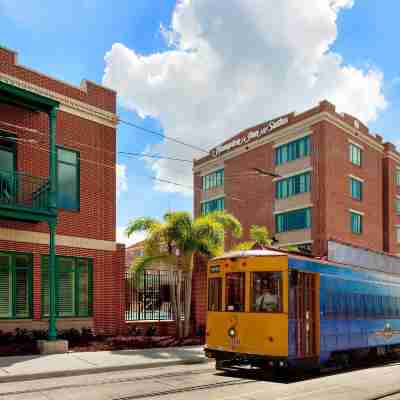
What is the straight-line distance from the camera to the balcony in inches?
657

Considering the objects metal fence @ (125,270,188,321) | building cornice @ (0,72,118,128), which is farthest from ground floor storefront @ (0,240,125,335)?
building cornice @ (0,72,118,128)

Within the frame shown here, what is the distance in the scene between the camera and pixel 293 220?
45188mm

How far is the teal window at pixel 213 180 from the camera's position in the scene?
182 feet

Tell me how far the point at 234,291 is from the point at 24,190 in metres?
8.74

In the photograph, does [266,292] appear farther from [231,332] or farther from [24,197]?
[24,197]

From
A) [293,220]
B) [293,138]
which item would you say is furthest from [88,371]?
[293,138]

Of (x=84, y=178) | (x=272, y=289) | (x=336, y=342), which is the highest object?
(x=84, y=178)

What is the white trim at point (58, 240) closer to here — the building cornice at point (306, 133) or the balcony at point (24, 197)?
the balcony at point (24, 197)

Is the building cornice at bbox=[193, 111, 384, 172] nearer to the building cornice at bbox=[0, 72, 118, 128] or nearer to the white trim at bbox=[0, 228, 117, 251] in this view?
the building cornice at bbox=[0, 72, 118, 128]

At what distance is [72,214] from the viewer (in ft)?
63.8

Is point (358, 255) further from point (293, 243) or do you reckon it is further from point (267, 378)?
point (267, 378)

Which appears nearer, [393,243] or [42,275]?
[42,275]

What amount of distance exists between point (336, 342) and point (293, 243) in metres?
30.9

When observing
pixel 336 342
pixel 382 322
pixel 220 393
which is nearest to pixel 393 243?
pixel 382 322
